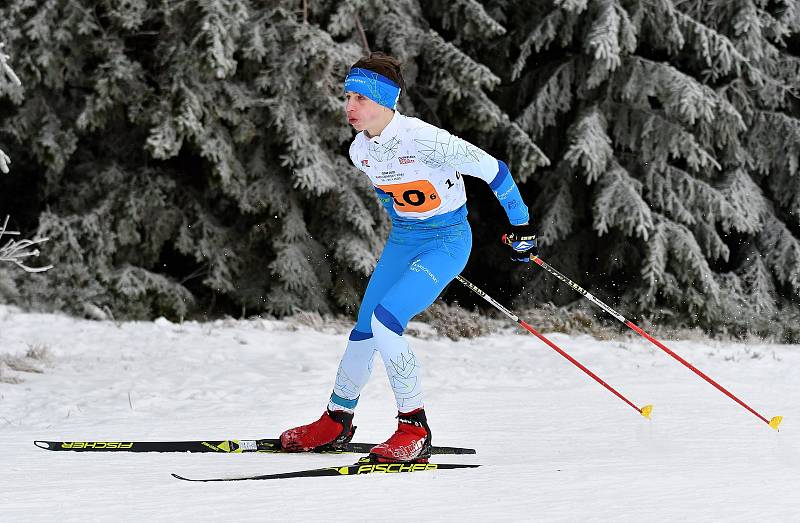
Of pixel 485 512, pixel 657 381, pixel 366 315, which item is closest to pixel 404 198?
pixel 366 315

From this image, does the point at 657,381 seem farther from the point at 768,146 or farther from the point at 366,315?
the point at 768,146

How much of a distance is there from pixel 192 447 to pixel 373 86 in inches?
81.4

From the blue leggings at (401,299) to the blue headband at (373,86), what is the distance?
668mm

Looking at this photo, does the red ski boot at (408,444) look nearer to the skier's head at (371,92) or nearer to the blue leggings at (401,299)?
the blue leggings at (401,299)

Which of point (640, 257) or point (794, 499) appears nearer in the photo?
point (794, 499)

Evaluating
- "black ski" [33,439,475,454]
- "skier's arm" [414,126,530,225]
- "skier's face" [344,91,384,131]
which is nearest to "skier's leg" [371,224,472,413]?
"skier's arm" [414,126,530,225]

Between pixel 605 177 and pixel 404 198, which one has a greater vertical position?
pixel 404 198

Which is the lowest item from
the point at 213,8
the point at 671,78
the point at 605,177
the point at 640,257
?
the point at 640,257

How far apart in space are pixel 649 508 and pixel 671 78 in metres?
8.60

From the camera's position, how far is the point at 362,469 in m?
4.42

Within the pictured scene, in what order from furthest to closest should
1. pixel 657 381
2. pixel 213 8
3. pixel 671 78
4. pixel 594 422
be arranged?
pixel 671 78, pixel 213 8, pixel 657 381, pixel 594 422

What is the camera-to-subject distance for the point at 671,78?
11.3m

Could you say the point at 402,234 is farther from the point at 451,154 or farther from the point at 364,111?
the point at 364,111

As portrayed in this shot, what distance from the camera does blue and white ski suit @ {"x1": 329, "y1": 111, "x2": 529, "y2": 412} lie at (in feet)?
15.5
